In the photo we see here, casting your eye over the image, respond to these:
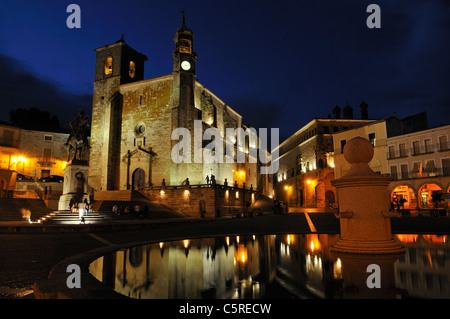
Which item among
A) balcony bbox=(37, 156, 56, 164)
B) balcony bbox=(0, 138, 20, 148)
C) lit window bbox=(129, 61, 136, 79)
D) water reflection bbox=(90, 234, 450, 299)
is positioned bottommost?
water reflection bbox=(90, 234, 450, 299)

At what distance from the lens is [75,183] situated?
20016mm

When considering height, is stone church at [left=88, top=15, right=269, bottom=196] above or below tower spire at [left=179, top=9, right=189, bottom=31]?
below

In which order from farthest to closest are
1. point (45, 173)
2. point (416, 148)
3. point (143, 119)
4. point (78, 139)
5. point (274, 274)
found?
point (45, 173), point (143, 119), point (416, 148), point (78, 139), point (274, 274)

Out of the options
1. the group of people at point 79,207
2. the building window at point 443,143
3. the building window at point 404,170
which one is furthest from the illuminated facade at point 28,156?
the building window at point 443,143

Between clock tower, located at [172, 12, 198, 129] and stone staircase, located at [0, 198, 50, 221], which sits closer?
stone staircase, located at [0, 198, 50, 221]

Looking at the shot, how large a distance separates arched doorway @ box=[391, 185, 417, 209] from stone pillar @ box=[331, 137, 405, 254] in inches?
1114

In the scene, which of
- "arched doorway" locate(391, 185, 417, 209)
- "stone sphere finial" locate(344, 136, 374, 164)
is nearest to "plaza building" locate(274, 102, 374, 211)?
"arched doorway" locate(391, 185, 417, 209)

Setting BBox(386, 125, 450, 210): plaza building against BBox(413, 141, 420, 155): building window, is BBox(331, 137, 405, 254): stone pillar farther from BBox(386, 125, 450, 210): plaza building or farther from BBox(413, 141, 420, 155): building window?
BBox(413, 141, 420, 155): building window

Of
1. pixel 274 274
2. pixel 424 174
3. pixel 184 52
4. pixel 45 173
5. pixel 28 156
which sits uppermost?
pixel 184 52

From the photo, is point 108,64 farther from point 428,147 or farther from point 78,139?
point 428,147

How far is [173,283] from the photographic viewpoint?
4277 millimetres

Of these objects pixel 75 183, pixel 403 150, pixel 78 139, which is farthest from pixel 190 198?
pixel 403 150

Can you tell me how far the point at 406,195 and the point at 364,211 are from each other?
97.8 feet

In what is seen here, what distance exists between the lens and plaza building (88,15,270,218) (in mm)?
33281
